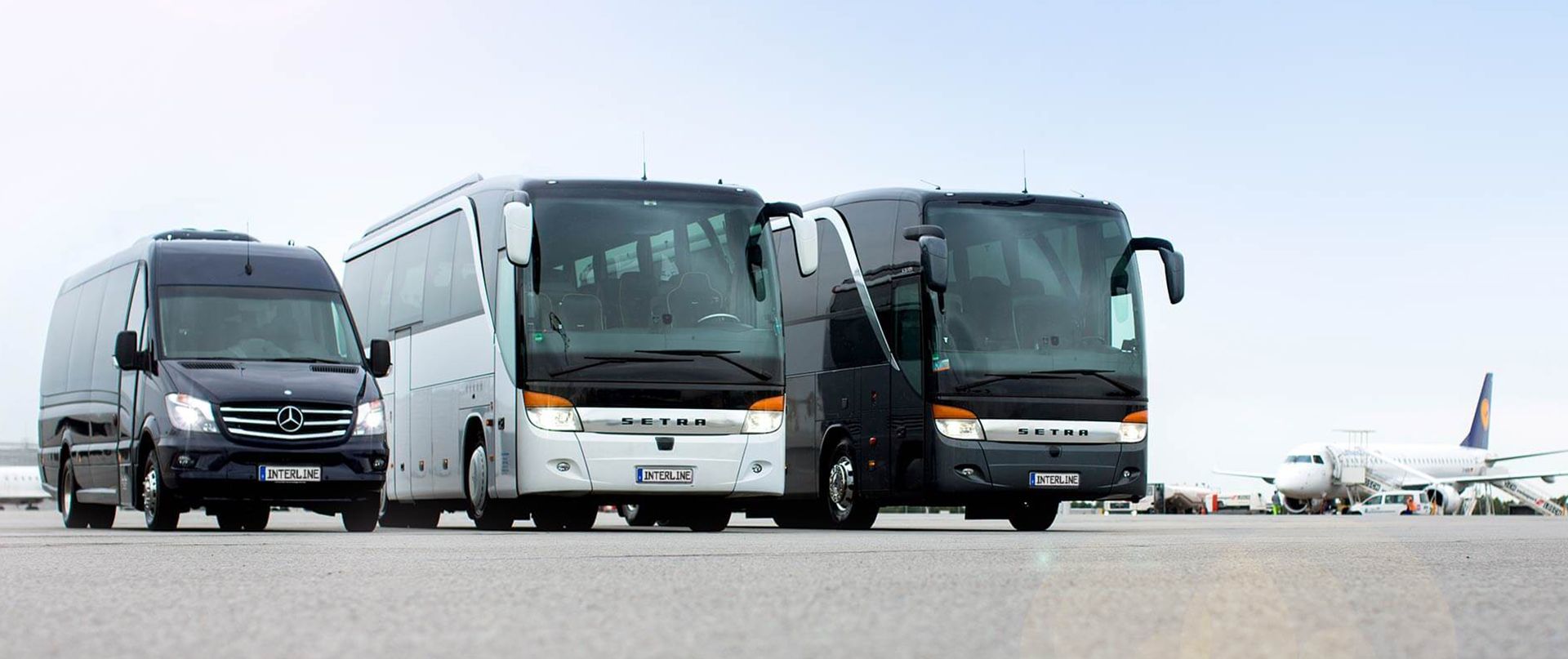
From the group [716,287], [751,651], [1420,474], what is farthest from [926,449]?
[1420,474]

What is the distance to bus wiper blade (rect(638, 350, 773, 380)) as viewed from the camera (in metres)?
17.2

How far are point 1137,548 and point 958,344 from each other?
644 cm

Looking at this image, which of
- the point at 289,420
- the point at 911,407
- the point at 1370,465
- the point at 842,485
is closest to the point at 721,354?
the point at 911,407

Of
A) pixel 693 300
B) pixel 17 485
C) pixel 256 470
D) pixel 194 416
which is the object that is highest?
pixel 693 300

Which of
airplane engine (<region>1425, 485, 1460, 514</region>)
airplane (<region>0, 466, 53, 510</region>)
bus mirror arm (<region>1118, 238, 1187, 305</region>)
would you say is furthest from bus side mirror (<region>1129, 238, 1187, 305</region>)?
airplane (<region>0, 466, 53, 510</region>)

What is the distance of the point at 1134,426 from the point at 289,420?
8.03 meters

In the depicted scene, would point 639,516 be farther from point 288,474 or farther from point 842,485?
point 288,474

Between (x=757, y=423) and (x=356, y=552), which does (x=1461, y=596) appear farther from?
(x=757, y=423)

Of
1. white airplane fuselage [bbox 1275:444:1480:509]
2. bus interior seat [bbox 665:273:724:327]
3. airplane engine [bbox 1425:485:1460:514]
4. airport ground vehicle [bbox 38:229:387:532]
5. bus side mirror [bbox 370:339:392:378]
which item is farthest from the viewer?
airplane engine [bbox 1425:485:1460:514]

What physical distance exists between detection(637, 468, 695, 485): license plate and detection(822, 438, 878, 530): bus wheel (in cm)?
294

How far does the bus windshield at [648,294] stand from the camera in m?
17.1

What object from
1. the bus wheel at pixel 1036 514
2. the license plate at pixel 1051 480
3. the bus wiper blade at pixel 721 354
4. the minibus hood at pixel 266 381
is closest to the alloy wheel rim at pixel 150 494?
the minibus hood at pixel 266 381

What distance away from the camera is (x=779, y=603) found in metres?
6.81

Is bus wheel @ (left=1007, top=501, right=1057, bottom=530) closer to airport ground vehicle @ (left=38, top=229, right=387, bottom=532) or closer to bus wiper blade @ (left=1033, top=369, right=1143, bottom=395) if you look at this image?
bus wiper blade @ (left=1033, top=369, right=1143, bottom=395)
